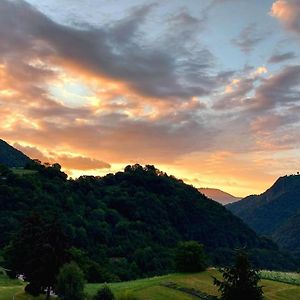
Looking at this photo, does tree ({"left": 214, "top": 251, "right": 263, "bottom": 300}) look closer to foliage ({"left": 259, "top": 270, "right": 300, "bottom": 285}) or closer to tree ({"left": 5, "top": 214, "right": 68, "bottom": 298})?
tree ({"left": 5, "top": 214, "right": 68, "bottom": 298})

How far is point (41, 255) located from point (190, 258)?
2879 centimetres

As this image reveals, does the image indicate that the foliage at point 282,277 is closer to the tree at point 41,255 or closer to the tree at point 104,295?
the tree at point 104,295

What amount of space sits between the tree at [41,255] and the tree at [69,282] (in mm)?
2332

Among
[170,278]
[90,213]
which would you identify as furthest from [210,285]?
[90,213]

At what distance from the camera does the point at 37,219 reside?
6956cm

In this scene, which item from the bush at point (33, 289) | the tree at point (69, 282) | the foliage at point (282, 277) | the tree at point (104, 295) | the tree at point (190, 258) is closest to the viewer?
the tree at point (69, 282)

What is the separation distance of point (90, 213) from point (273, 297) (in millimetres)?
128145

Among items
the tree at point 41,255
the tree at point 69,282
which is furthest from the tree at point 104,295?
the tree at point 41,255

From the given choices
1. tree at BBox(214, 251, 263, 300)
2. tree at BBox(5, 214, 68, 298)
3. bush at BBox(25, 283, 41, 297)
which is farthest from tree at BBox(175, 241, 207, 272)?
tree at BBox(214, 251, 263, 300)

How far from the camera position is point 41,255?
6341 cm

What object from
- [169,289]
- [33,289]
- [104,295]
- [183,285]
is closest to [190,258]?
[183,285]

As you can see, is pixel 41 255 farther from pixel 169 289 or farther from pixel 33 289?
pixel 169 289

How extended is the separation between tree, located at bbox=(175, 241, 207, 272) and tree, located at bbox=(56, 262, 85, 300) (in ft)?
81.1

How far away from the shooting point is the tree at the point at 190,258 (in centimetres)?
8199
